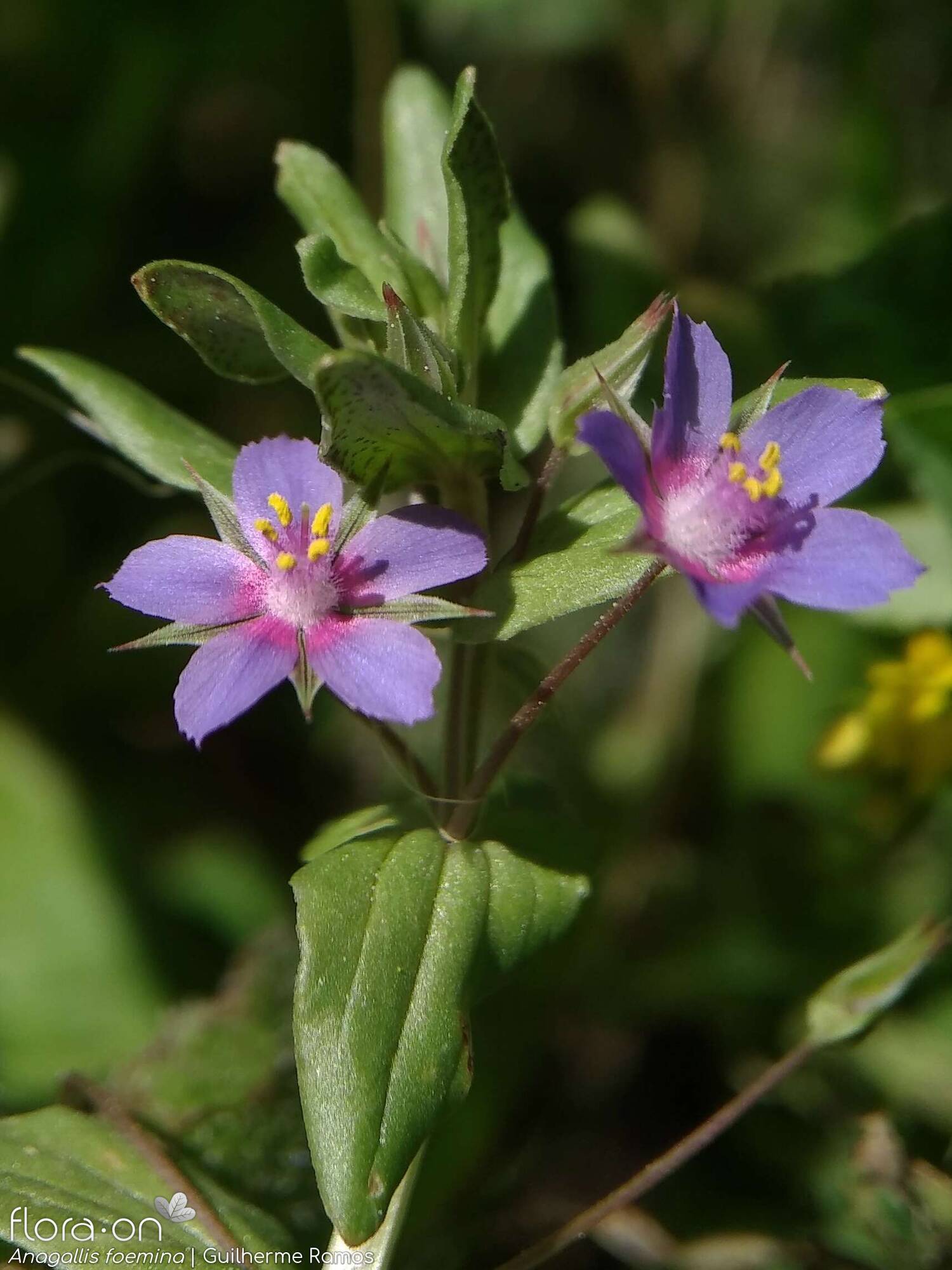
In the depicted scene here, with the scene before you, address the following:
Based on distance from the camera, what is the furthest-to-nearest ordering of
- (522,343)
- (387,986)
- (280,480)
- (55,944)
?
1. (55,944)
2. (522,343)
3. (280,480)
4. (387,986)

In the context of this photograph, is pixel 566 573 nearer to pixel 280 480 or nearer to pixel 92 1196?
pixel 280 480

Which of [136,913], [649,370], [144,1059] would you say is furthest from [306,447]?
[136,913]

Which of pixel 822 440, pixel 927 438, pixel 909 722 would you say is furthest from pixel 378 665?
pixel 909 722

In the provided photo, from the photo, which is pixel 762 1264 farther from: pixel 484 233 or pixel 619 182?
pixel 619 182

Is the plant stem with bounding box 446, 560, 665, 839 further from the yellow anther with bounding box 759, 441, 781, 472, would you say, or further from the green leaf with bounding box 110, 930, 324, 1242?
the green leaf with bounding box 110, 930, 324, 1242

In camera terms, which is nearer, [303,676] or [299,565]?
[303,676]

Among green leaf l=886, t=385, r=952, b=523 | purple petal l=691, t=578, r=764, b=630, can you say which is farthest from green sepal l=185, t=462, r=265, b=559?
green leaf l=886, t=385, r=952, b=523
